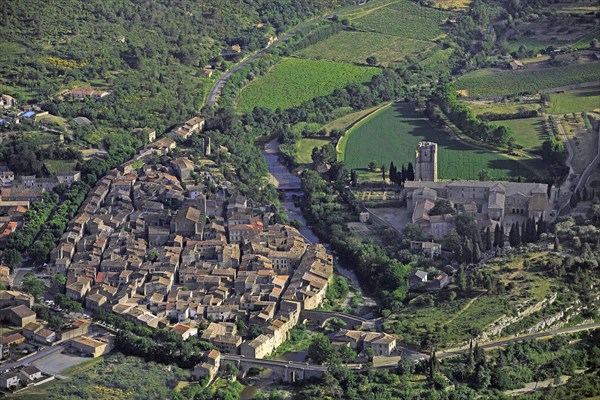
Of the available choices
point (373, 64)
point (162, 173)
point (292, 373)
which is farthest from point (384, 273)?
point (373, 64)

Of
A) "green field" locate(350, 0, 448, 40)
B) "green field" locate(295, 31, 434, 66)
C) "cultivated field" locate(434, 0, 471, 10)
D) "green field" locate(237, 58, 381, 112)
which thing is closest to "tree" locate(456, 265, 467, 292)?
"green field" locate(237, 58, 381, 112)

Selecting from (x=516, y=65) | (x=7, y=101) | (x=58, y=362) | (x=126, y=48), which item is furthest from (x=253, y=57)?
(x=58, y=362)

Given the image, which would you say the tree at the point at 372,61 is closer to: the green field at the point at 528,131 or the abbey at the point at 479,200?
the green field at the point at 528,131

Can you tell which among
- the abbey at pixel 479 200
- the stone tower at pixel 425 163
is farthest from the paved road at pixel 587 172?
the stone tower at pixel 425 163

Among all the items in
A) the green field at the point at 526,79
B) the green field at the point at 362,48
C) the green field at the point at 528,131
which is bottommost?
the green field at the point at 528,131

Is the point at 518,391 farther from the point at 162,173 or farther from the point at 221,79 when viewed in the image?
the point at 221,79

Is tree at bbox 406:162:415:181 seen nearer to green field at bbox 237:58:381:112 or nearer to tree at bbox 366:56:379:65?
green field at bbox 237:58:381:112

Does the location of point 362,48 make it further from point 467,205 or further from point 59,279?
point 59,279
